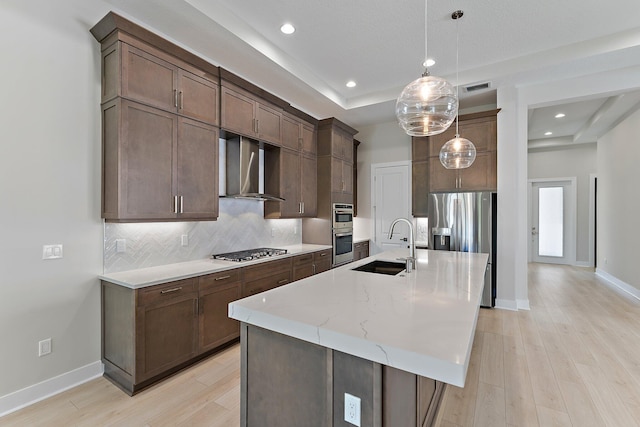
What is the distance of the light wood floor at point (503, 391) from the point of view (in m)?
2.00

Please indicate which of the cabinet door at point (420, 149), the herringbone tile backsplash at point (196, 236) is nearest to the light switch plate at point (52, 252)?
the herringbone tile backsplash at point (196, 236)

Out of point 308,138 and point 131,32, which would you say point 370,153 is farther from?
point 131,32

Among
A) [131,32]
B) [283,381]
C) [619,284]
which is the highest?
[131,32]

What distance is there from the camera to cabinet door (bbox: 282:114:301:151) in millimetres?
4086

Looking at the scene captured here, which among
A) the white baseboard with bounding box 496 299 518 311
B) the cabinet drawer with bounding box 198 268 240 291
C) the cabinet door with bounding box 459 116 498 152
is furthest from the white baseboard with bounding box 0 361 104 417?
the cabinet door with bounding box 459 116 498 152

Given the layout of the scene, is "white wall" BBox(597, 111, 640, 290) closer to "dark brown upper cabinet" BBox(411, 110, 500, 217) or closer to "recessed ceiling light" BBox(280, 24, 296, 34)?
"dark brown upper cabinet" BBox(411, 110, 500, 217)

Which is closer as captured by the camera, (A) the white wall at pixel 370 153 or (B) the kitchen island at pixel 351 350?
(B) the kitchen island at pixel 351 350

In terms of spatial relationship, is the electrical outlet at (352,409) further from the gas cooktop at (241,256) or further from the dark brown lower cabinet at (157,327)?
the gas cooktop at (241,256)

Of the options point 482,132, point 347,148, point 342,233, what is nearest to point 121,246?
point 342,233

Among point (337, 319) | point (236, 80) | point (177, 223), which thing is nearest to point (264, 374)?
point (337, 319)

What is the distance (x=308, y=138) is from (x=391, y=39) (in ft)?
5.91

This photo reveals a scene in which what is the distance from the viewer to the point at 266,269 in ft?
11.0

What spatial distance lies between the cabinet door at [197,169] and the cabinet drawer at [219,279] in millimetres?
605

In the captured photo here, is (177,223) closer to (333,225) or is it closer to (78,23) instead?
(78,23)
